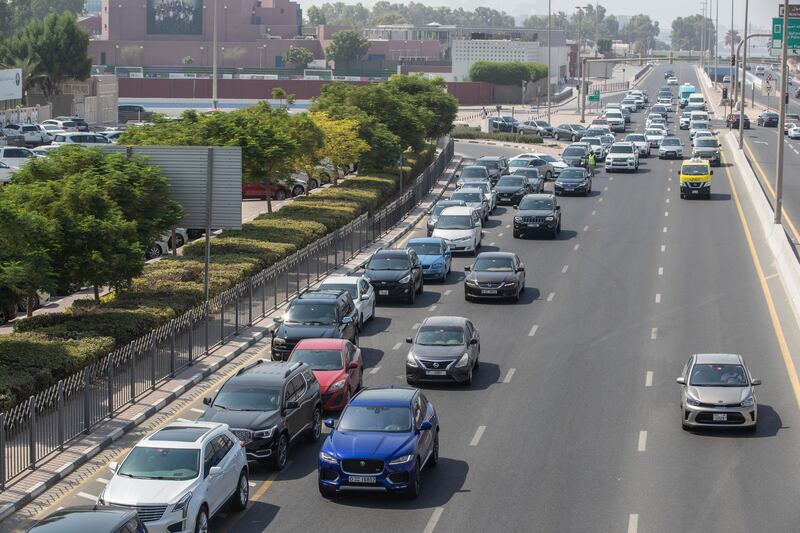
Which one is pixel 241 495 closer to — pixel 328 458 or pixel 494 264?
pixel 328 458

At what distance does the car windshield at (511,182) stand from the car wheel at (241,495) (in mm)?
44058

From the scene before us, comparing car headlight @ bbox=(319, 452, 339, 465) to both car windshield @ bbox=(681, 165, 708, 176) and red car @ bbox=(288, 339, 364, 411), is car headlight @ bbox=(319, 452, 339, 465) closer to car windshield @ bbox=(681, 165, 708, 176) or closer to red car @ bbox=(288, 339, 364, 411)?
red car @ bbox=(288, 339, 364, 411)

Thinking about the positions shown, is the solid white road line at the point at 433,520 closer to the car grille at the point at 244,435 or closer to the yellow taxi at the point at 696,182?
the car grille at the point at 244,435

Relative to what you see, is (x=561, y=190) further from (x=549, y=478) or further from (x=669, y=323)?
(x=549, y=478)

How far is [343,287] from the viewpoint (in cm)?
3638

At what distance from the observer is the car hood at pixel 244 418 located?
2283 centimetres

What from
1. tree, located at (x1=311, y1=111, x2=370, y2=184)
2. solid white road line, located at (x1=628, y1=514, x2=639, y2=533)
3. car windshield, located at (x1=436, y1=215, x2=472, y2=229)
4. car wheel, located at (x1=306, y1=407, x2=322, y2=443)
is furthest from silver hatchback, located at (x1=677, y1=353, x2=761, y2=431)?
tree, located at (x1=311, y1=111, x2=370, y2=184)

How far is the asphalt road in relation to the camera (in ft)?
68.2

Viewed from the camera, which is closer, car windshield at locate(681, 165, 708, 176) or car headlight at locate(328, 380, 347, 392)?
car headlight at locate(328, 380, 347, 392)

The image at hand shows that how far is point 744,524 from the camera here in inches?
795

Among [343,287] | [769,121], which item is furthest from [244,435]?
[769,121]

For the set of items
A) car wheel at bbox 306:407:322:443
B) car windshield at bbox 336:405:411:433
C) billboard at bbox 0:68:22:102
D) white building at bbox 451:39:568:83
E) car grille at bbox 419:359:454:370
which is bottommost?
car wheel at bbox 306:407:322:443

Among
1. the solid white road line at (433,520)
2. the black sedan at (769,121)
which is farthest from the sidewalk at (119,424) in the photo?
the black sedan at (769,121)

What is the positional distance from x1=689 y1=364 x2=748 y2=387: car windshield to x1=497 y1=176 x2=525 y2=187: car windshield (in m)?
37.7
